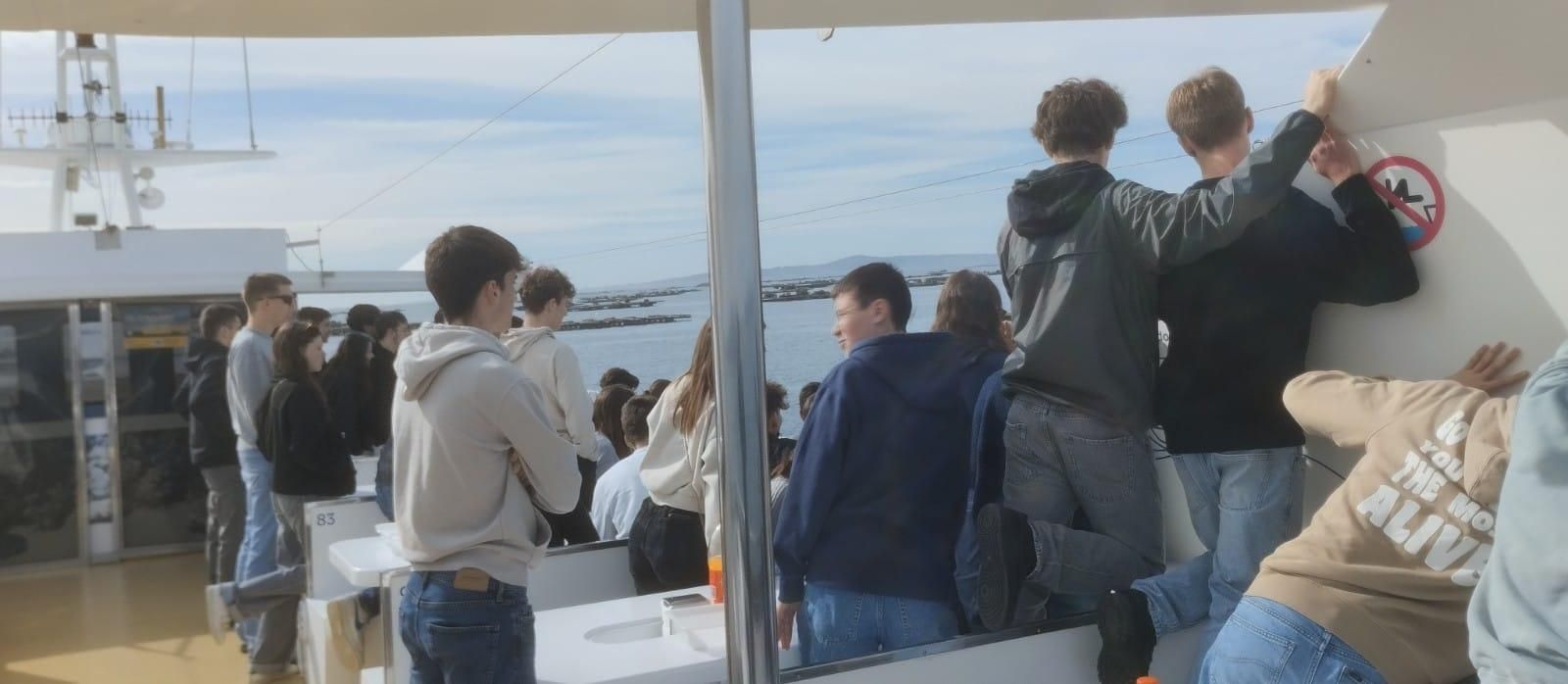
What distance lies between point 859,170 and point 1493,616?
1.18 m

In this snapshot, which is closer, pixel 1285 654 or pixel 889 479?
pixel 1285 654

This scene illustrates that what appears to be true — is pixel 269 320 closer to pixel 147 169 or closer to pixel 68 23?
pixel 68 23

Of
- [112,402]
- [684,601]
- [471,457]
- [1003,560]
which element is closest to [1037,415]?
[1003,560]

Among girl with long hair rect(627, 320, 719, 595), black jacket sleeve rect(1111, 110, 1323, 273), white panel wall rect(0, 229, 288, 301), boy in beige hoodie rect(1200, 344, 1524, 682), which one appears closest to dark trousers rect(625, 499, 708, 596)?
girl with long hair rect(627, 320, 719, 595)

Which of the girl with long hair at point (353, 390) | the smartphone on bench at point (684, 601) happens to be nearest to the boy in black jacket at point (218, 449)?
the girl with long hair at point (353, 390)

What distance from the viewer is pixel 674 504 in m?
3.03

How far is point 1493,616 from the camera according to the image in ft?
4.12

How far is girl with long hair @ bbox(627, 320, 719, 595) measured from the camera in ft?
9.43

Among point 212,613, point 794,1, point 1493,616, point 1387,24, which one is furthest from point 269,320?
point 1493,616

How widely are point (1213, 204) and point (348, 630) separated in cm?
245

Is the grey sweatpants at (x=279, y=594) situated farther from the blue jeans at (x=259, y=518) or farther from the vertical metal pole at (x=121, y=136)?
the vertical metal pole at (x=121, y=136)

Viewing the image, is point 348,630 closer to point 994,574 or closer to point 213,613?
point 213,613

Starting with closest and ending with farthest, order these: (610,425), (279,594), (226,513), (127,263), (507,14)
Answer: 1. (507,14)
2. (610,425)
3. (279,594)
4. (226,513)
5. (127,263)

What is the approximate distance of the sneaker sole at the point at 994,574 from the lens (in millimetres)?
2189
